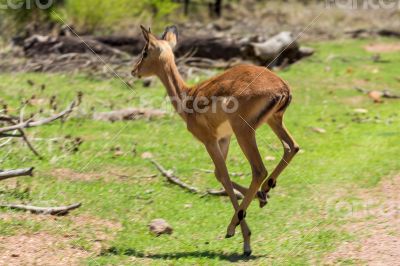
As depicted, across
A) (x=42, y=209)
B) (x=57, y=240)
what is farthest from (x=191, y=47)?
(x=57, y=240)

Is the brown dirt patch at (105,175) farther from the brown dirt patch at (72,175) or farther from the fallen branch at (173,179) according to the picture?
the fallen branch at (173,179)

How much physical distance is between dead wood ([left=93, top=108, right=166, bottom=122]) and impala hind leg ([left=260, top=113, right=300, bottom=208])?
4.86 m

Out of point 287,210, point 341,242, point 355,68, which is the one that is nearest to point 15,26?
point 355,68

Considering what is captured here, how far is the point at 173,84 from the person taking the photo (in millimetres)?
7629

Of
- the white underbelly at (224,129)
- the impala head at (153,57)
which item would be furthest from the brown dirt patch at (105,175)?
the white underbelly at (224,129)

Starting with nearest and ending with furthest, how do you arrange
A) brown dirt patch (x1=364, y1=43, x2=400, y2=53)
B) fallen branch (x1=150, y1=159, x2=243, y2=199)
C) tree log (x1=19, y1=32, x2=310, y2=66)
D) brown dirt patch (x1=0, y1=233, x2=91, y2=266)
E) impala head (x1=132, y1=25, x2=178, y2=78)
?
brown dirt patch (x1=0, y1=233, x2=91, y2=266) < impala head (x1=132, y1=25, x2=178, y2=78) < fallen branch (x1=150, y1=159, x2=243, y2=199) < tree log (x1=19, y1=32, x2=310, y2=66) < brown dirt patch (x1=364, y1=43, x2=400, y2=53)

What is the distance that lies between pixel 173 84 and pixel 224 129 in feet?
3.11

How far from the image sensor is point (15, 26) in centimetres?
1798

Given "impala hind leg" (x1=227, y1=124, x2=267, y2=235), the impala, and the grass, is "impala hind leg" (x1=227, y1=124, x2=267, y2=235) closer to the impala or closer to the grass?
the impala

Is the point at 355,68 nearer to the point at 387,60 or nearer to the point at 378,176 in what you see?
the point at 387,60

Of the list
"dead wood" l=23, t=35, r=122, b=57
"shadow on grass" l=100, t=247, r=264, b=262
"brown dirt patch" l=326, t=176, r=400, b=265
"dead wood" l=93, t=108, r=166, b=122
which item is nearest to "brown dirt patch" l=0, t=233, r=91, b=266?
"shadow on grass" l=100, t=247, r=264, b=262

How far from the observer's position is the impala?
6484mm

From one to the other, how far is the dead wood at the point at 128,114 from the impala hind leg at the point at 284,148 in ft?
15.9

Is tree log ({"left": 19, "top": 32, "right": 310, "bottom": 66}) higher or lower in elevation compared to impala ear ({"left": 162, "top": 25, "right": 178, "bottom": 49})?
lower
